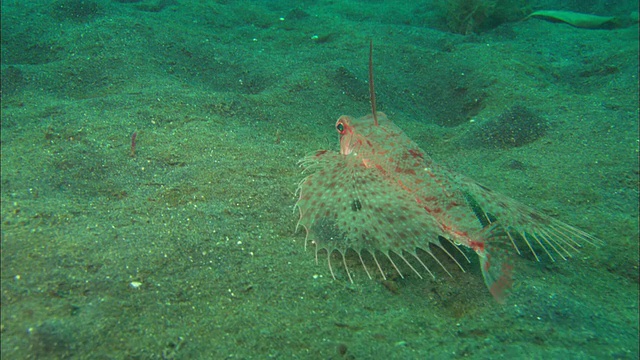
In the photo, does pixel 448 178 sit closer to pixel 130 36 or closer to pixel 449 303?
pixel 449 303

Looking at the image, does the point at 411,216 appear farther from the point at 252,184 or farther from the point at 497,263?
the point at 252,184

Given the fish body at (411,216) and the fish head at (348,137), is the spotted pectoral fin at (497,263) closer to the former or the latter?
the fish body at (411,216)

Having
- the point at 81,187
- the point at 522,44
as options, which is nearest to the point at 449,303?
the point at 81,187

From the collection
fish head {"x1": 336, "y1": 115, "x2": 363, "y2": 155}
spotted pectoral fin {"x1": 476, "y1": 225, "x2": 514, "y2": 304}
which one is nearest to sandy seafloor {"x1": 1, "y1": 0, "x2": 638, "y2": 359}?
spotted pectoral fin {"x1": 476, "y1": 225, "x2": 514, "y2": 304}

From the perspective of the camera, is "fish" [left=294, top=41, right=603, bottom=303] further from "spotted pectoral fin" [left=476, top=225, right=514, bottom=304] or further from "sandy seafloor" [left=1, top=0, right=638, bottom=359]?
"sandy seafloor" [left=1, top=0, right=638, bottom=359]

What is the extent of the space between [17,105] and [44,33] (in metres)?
2.12

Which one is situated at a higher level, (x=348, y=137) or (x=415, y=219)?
(x=348, y=137)

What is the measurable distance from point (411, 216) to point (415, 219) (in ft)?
0.14

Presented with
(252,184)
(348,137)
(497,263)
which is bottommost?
(252,184)

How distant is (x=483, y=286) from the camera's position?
2.80 metres

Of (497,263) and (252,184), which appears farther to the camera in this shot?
(252,184)

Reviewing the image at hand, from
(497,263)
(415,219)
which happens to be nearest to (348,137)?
(415,219)

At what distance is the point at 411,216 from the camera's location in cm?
305

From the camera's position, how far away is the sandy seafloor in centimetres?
221
